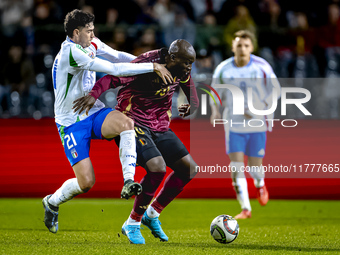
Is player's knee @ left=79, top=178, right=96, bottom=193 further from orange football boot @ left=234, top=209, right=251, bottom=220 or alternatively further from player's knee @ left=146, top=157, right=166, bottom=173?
orange football boot @ left=234, top=209, right=251, bottom=220

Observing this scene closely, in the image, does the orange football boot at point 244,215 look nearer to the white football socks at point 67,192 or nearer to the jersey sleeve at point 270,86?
the jersey sleeve at point 270,86

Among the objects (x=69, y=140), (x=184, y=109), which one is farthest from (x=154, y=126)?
(x=69, y=140)

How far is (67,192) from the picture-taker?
17.4 ft

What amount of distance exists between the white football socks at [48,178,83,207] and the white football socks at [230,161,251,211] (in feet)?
8.76

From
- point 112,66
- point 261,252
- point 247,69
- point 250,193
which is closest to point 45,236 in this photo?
point 112,66

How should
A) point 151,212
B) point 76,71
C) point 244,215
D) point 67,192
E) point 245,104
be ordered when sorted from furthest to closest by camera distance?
point 245,104
point 244,215
point 151,212
point 67,192
point 76,71

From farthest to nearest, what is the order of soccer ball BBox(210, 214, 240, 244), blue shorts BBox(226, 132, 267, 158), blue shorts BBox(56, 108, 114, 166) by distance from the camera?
1. blue shorts BBox(226, 132, 267, 158)
2. blue shorts BBox(56, 108, 114, 166)
3. soccer ball BBox(210, 214, 240, 244)

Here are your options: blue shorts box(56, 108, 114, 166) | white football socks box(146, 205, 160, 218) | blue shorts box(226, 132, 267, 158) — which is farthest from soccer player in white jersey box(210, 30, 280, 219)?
blue shorts box(56, 108, 114, 166)

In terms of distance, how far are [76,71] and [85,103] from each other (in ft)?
1.32

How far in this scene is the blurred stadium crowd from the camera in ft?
31.7

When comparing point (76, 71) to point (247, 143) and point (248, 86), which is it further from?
point (247, 143)

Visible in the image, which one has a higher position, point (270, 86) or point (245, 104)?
point (270, 86)

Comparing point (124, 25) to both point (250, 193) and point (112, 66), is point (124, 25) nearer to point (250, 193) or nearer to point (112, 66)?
point (250, 193)

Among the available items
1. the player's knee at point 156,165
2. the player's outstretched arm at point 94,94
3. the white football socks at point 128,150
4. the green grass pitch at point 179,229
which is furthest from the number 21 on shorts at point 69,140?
the green grass pitch at point 179,229
